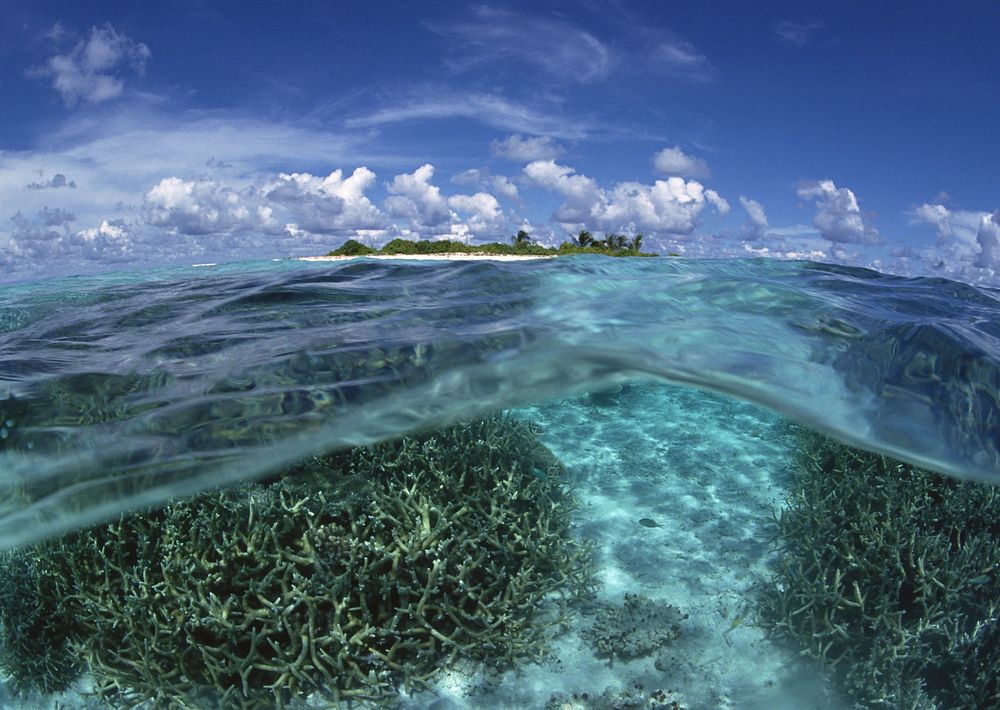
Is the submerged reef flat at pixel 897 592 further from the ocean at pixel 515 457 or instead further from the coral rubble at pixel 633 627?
the coral rubble at pixel 633 627

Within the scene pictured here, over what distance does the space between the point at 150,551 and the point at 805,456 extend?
21.3 ft

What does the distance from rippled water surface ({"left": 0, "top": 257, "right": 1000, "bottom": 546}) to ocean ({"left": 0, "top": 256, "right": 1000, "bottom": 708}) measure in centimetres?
3

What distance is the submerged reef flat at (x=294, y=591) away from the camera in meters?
4.29

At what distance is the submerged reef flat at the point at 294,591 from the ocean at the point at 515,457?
4cm

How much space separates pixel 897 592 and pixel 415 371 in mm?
4471

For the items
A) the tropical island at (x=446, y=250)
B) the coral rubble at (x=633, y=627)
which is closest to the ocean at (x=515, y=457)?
the coral rubble at (x=633, y=627)

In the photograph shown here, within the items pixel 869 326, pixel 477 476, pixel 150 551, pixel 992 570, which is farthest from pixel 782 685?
pixel 150 551

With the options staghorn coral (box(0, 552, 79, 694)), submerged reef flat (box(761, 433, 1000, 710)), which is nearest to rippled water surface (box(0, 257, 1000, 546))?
staghorn coral (box(0, 552, 79, 694))

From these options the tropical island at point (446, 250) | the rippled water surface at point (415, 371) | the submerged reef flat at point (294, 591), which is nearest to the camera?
the submerged reef flat at point (294, 591)

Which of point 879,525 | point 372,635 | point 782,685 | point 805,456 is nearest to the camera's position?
point 372,635

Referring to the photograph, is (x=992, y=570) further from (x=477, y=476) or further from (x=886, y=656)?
(x=477, y=476)

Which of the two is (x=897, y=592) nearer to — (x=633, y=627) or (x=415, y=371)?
(x=633, y=627)

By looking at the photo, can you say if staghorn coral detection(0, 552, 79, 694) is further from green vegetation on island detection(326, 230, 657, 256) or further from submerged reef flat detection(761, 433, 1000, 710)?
green vegetation on island detection(326, 230, 657, 256)

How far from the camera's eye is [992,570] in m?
4.83
